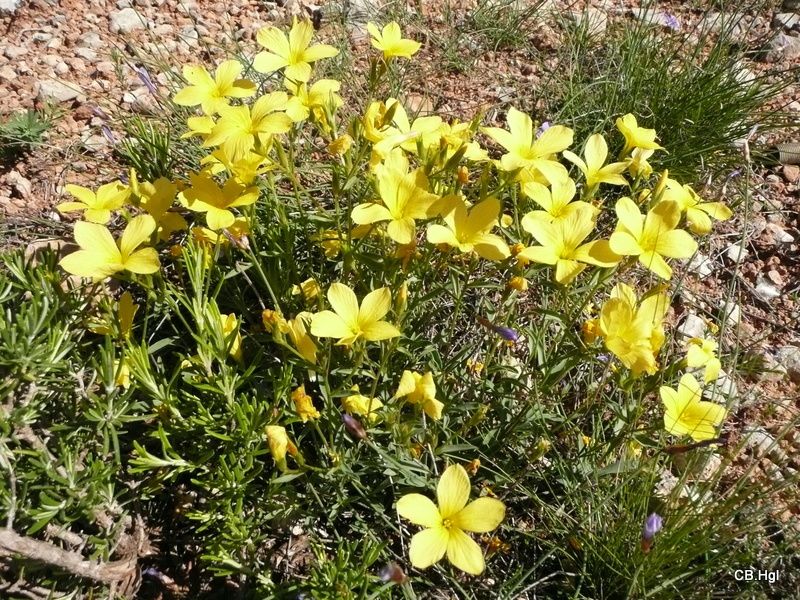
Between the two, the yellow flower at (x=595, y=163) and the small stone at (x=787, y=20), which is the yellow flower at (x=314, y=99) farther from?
the small stone at (x=787, y=20)

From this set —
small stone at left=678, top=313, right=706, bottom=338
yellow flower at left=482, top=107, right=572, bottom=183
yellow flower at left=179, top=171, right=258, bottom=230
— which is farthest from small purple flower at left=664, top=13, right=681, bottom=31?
yellow flower at left=179, top=171, right=258, bottom=230

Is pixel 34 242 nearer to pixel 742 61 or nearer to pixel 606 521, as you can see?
pixel 606 521

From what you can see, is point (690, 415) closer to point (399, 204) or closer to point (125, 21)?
point (399, 204)

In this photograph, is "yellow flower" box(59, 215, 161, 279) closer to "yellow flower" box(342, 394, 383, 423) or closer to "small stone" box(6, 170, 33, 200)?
"yellow flower" box(342, 394, 383, 423)

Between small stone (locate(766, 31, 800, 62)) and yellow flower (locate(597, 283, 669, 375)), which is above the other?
small stone (locate(766, 31, 800, 62))

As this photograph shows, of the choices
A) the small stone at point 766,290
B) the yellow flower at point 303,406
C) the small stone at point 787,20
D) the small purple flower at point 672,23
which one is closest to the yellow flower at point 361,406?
the yellow flower at point 303,406

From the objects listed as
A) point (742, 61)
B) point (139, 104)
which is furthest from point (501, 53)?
point (139, 104)

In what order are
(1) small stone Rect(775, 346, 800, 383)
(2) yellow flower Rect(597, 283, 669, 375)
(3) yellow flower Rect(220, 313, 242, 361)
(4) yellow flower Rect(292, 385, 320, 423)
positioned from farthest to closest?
(1) small stone Rect(775, 346, 800, 383) < (3) yellow flower Rect(220, 313, 242, 361) < (4) yellow flower Rect(292, 385, 320, 423) < (2) yellow flower Rect(597, 283, 669, 375)
